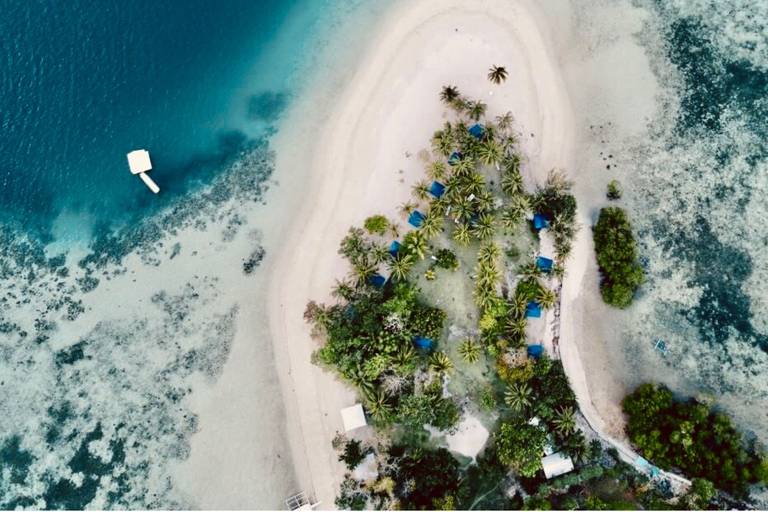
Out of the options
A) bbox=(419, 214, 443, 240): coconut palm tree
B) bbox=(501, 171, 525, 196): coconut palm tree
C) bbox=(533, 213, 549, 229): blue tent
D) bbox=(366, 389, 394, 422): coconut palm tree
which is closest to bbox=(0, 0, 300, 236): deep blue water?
bbox=(419, 214, 443, 240): coconut palm tree

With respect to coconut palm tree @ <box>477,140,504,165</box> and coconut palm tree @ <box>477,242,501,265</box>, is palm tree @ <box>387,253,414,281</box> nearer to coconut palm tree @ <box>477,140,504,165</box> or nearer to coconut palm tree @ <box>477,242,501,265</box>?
coconut palm tree @ <box>477,242,501,265</box>

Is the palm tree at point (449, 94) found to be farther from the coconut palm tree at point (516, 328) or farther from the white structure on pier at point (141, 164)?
the white structure on pier at point (141, 164)

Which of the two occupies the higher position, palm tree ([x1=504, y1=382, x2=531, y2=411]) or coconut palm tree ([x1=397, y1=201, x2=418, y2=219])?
coconut palm tree ([x1=397, y1=201, x2=418, y2=219])

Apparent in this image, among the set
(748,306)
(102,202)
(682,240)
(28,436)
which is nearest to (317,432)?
(28,436)

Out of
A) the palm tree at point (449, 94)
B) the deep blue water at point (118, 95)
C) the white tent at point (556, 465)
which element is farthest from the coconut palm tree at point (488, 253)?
the deep blue water at point (118, 95)

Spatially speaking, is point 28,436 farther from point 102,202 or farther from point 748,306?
point 748,306

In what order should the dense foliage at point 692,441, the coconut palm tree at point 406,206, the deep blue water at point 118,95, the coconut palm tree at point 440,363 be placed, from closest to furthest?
the dense foliage at point 692,441, the coconut palm tree at point 440,363, the coconut palm tree at point 406,206, the deep blue water at point 118,95
